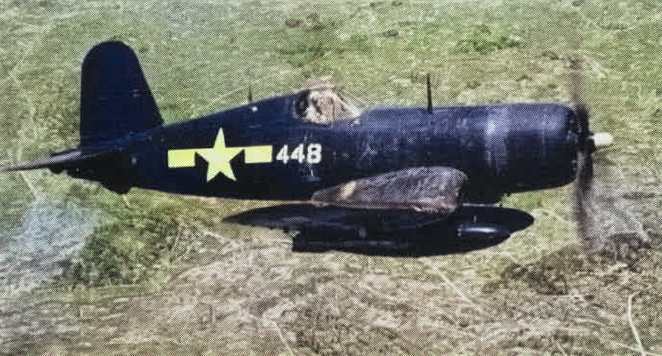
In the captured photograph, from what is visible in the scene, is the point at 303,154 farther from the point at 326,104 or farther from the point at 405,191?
the point at 405,191

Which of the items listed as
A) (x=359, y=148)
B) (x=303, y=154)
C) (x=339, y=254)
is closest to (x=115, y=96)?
(x=303, y=154)

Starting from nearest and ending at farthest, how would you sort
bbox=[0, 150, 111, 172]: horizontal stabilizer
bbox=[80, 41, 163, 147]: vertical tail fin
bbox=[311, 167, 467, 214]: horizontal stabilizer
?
1. bbox=[311, 167, 467, 214]: horizontal stabilizer
2. bbox=[0, 150, 111, 172]: horizontal stabilizer
3. bbox=[80, 41, 163, 147]: vertical tail fin

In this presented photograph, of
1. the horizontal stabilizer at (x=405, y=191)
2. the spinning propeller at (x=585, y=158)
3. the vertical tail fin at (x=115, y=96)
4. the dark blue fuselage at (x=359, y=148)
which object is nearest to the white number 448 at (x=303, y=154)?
the dark blue fuselage at (x=359, y=148)

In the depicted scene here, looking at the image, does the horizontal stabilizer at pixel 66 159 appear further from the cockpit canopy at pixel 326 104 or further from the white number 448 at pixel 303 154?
the cockpit canopy at pixel 326 104

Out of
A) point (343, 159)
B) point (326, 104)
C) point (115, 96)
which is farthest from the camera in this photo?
point (115, 96)

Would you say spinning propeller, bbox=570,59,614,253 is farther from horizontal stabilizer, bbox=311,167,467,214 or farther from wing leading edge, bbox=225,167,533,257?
horizontal stabilizer, bbox=311,167,467,214

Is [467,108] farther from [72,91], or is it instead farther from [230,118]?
[72,91]

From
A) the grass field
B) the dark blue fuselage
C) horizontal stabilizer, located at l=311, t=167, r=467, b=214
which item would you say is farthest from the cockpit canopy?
the grass field
